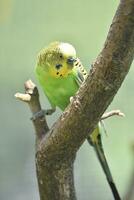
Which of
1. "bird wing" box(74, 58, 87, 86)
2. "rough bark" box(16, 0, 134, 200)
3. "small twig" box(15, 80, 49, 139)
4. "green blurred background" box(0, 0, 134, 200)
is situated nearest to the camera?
"rough bark" box(16, 0, 134, 200)

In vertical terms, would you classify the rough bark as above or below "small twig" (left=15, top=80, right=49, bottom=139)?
below

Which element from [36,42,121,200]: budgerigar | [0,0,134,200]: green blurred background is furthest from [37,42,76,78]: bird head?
[0,0,134,200]: green blurred background

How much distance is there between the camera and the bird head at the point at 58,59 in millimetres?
905

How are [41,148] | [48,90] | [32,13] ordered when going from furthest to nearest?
[32,13] → [48,90] → [41,148]

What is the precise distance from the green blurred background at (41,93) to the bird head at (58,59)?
47 cm

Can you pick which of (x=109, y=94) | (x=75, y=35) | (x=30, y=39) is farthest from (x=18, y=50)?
(x=109, y=94)

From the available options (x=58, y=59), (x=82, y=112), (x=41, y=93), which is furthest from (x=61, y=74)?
(x=41, y=93)

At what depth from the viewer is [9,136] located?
4.74 feet

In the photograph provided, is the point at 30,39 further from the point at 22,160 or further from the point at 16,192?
the point at 16,192

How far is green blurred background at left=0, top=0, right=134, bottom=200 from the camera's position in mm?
1411

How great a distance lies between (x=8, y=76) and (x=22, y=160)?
0.26 meters

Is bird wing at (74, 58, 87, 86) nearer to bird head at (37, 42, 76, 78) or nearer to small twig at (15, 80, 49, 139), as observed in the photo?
bird head at (37, 42, 76, 78)

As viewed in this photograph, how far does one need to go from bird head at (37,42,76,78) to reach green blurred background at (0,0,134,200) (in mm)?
473

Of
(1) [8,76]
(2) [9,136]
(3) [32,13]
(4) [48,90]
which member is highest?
(3) [32,13]
